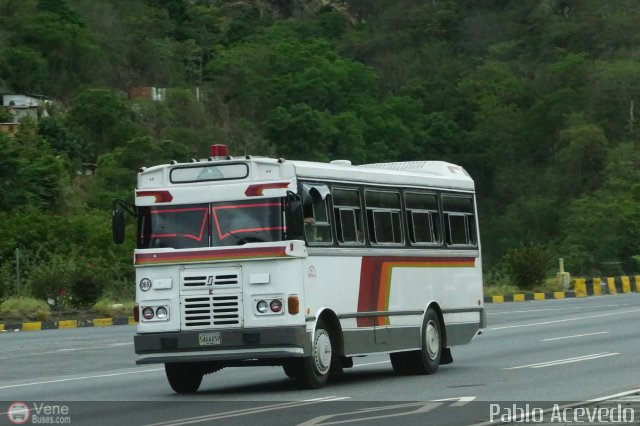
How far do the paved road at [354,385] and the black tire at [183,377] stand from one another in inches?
6.4

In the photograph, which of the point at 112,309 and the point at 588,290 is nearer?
the point at 112,309

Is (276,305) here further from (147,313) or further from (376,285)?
(376,285)

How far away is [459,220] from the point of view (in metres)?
21.0

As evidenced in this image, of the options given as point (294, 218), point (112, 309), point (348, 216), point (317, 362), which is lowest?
point (317, 362)

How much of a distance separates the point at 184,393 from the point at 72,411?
2.55 m

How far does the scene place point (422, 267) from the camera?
19.7 m

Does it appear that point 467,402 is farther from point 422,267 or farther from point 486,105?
point 486,105

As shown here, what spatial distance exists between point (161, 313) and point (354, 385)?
239 cm

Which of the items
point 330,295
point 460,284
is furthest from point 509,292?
point 330,295

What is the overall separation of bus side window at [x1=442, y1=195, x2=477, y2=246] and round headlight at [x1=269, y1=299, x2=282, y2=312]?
4603mm

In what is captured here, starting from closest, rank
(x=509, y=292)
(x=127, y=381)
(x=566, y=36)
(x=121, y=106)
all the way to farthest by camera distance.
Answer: (x=127, y=381), (x=509, y=292), (x=121, y=106), (x=566, y=36)

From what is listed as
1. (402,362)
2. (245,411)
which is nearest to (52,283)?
(402,362)

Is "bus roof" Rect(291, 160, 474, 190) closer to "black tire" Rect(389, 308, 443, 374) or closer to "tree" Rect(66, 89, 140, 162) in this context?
"black tire" Rect(389, 308, 443, 374)

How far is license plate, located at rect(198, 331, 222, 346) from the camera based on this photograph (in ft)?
54.4
